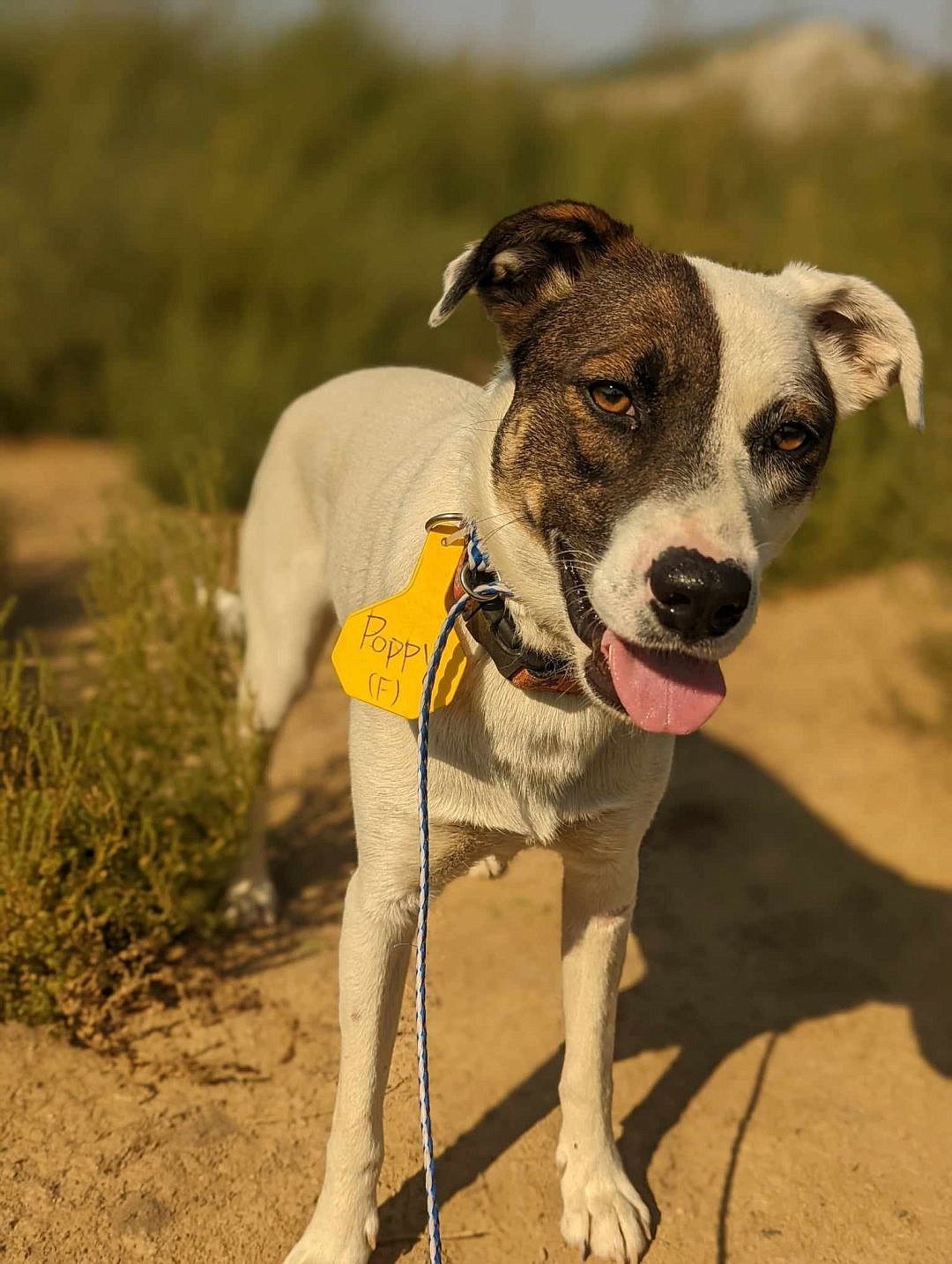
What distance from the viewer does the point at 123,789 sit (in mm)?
3484

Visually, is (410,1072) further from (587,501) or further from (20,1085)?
(587,501)

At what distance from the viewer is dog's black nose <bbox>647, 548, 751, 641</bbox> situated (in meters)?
1.98

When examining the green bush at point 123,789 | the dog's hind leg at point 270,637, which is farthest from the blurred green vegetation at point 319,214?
the dog's hind leg at point 270,637

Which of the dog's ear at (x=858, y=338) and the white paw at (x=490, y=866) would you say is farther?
the white paw at (x=490, y=866)

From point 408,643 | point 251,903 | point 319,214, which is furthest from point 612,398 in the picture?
point 319,214

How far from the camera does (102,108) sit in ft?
33.0

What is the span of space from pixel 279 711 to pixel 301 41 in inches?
389

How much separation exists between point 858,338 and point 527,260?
→ 799mm

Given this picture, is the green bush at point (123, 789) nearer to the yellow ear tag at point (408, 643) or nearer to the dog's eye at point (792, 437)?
the yellow ear tag at point (408, 643)

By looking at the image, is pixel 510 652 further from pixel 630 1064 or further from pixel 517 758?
pixel 630 1064

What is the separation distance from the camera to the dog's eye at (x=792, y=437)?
7.47 ft

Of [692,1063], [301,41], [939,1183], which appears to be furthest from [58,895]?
[301,41]

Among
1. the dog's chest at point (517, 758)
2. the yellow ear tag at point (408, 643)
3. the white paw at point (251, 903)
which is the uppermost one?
the yellow ear tag at point (408, 643)

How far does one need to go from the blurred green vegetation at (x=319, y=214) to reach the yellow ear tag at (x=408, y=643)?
3656mm
